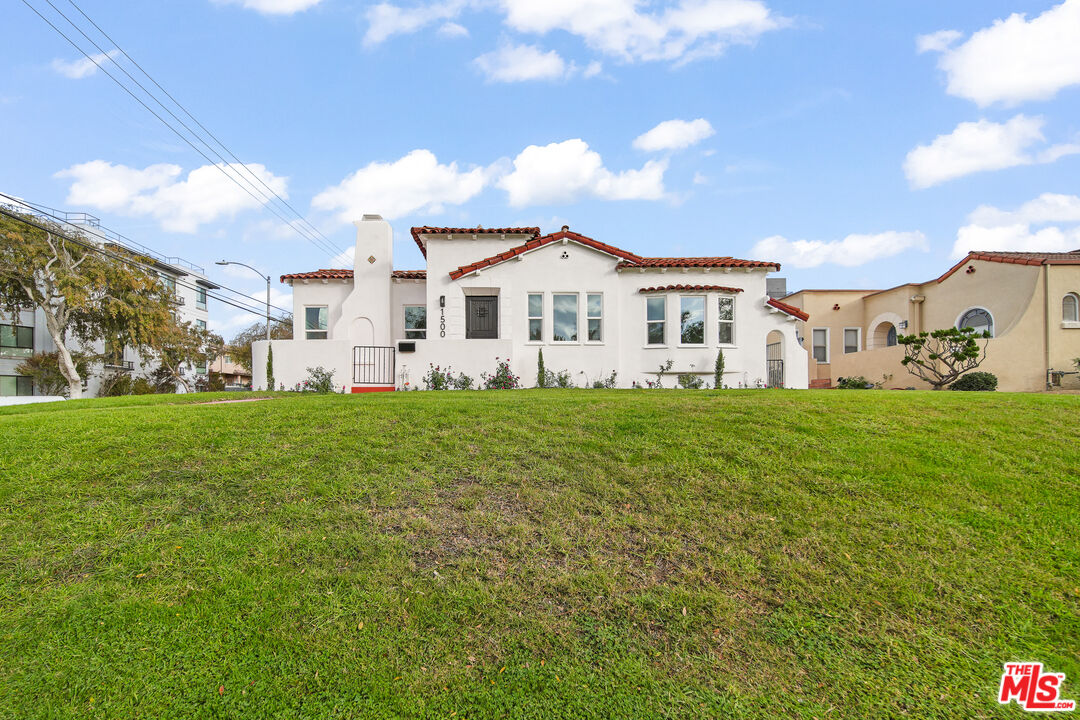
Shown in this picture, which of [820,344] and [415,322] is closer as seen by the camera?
[415,322]

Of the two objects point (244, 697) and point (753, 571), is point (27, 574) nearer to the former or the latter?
point (244, 697)

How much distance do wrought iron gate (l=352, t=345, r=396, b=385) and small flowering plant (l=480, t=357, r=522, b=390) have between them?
10.8 feet

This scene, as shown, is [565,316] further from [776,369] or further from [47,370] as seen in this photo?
[47,370]

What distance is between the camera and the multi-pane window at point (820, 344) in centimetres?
2575

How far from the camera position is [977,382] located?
1712 cm

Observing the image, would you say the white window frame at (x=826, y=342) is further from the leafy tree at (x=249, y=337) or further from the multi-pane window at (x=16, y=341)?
the multi-pane window at (x=16, y=341)

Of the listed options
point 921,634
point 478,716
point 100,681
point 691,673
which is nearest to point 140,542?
point 100,681

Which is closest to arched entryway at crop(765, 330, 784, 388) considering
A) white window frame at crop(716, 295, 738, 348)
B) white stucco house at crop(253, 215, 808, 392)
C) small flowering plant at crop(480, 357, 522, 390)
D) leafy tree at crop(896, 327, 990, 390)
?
white stucco house at crop(253, 215, 808, 392)

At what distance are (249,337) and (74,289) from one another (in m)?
28.7

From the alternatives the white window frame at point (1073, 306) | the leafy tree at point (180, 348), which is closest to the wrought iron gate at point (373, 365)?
the leafy tree at point (180, 348)

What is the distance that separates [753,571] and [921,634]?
→ 1177mm

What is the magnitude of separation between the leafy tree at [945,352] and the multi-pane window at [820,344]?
17.4 ft

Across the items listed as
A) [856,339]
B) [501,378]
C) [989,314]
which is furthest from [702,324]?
[856,339]

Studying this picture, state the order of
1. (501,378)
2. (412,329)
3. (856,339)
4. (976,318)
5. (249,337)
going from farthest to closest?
1. (249,337)
2. (856,339)
3. (976,318)
4. (412,329)
5. (501,378)
